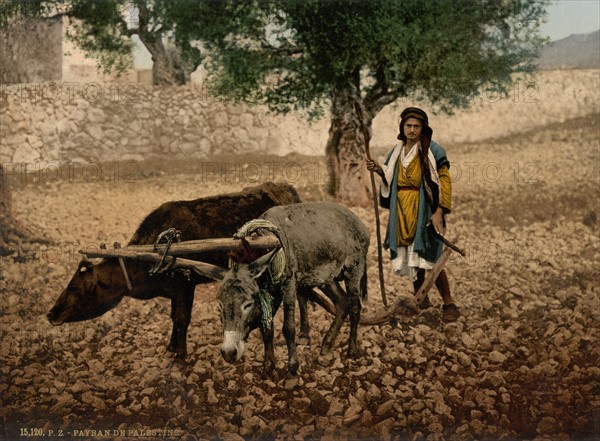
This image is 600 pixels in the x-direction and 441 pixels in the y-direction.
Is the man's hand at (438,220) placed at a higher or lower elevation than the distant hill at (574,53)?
lower

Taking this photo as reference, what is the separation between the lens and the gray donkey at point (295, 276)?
3699 millimetres

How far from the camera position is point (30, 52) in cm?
511

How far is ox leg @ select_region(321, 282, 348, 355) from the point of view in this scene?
445cm

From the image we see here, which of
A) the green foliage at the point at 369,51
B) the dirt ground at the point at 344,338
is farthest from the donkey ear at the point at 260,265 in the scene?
the green foliage at the point at 369,51

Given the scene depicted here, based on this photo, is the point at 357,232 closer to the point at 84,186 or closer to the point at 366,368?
the point at 366,368

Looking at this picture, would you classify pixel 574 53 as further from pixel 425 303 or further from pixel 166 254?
pixel 166 254

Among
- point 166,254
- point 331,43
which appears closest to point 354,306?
point 166,254

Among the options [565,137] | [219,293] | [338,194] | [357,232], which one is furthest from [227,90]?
Answer: [565,137]

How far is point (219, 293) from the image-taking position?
3.73 metres

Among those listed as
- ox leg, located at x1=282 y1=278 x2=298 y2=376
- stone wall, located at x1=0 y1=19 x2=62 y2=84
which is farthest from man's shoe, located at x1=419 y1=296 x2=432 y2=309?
stone wall, located at x1=0 y1=19 x2=62 y2=84

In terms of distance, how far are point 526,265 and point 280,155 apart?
208 cm

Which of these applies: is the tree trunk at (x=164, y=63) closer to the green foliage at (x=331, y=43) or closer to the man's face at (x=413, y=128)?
the green foliage at (x=331, y=43)

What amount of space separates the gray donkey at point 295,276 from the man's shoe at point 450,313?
64 cm

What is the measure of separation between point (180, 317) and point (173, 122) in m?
1.56
